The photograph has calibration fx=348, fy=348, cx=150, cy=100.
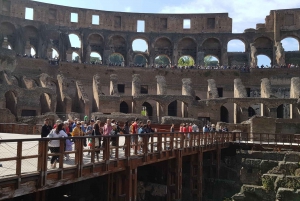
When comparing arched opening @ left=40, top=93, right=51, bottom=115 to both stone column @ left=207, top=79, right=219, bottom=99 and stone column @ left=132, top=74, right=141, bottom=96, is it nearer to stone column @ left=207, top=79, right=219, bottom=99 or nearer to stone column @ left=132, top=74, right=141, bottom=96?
stone column @ left=132, top=74, right=141, bottom=96

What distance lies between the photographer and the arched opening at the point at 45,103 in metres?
31.1

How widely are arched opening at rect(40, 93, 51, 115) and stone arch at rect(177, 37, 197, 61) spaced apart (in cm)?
2243

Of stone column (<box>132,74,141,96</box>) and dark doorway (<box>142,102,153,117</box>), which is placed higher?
stone column (<box>132,74,141,96</box>)

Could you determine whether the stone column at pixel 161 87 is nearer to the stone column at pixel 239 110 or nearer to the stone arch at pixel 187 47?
Answer: the stone column at pixel 239 110

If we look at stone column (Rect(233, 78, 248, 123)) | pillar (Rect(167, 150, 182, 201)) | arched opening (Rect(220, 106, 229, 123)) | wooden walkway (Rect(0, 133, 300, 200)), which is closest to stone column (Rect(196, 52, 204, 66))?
arched opening (Rect(220, 106, 229, 123))

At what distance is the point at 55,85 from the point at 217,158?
21.3 meters

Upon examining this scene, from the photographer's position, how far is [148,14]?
48281mm

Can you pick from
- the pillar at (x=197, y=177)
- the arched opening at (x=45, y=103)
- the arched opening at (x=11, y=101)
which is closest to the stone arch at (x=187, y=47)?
the arched opening at (x=45, y=103)

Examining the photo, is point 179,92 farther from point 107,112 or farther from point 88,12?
point 88,12

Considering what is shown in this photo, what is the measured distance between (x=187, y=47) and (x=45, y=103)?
23.9m

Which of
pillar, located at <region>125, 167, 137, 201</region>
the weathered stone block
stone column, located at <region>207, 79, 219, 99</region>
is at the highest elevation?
stone column, located at <region>207, 79, 219, 99</region>

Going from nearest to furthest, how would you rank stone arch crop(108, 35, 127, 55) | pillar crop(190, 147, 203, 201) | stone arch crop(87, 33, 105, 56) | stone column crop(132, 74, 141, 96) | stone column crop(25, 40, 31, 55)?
pillar crop(190, 147, 203, 201) → stone column crop(132, 74, 141, 96) → stone column crop(25, 40, 31, 55) → stone arch crop(87, 33, 105, 56) → stone arch crop(108, 35, 127, 55)

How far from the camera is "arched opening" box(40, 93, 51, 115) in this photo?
31.1 meters

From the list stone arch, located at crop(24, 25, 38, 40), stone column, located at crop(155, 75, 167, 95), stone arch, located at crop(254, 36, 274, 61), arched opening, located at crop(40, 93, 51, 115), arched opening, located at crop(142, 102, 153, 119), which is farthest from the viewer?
stone arch, located at crop(254, 36, 274, 61)
